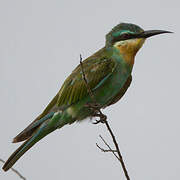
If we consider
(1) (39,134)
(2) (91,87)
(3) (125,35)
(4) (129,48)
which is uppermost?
(3) (125,35)

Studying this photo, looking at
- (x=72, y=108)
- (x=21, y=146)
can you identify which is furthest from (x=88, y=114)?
(x=21, y=146)

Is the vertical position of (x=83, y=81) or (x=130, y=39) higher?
(x=130, y=39)

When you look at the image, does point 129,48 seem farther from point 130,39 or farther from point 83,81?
point 83,81

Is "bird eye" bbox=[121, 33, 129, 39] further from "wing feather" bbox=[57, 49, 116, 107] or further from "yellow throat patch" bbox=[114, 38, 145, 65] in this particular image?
"wing feather" bbox=[57, 49, 116, 107]

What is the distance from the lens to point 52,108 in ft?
11.3

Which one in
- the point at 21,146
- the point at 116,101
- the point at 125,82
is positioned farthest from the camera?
the point at 116,101

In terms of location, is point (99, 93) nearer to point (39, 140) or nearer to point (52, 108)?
point (52, 108)

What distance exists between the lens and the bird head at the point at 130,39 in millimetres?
3445

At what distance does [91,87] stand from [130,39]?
595 mm

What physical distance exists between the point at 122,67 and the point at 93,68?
0.87 feet

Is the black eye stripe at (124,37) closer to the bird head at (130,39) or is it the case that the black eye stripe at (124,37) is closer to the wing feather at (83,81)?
the bird head at (130,39)

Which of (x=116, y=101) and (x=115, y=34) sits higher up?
(x=115, y=34)

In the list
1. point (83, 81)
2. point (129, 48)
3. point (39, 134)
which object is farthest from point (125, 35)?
point (39, 134)

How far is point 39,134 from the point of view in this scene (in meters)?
3.33
